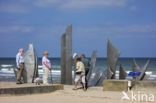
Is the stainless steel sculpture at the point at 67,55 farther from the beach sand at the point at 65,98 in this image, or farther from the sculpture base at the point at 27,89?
the beach sand at the point at 65,98

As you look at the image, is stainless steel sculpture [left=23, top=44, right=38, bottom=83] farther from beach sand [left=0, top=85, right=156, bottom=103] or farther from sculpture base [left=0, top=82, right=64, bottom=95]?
beach sand [left=0, top=85, right=156, bottom=103]

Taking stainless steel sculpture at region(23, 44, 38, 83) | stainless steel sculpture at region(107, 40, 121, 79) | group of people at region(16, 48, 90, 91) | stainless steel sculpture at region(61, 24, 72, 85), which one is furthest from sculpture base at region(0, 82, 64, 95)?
stainless steel sculpture at region(23, 44, 38, 83)

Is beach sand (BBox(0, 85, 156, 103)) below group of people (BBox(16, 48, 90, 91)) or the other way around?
below

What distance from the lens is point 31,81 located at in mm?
14688

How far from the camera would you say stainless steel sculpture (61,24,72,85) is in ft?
46.5

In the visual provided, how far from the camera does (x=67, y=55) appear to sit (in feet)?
46.6

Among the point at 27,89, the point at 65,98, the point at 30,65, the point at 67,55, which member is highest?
the point at 67,55

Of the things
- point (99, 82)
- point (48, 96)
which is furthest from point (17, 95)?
point (99, 82)

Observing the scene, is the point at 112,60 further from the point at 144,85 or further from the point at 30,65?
the point at 30,65

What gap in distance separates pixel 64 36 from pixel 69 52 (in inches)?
31.4

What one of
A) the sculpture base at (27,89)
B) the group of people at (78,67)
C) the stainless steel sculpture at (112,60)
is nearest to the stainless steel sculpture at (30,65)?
the group of people at (78,67)

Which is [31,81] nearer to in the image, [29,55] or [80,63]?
[29,55]

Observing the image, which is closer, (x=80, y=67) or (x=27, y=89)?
(x=27, y=89)

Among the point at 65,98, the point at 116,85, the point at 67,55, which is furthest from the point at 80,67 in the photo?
the point at 67,55
